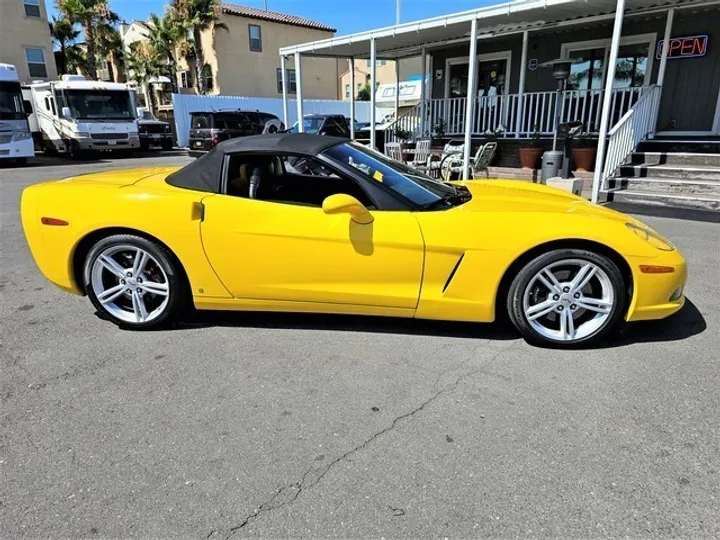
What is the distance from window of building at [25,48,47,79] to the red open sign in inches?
1112

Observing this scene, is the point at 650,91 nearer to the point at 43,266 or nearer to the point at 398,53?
the point at 398,53

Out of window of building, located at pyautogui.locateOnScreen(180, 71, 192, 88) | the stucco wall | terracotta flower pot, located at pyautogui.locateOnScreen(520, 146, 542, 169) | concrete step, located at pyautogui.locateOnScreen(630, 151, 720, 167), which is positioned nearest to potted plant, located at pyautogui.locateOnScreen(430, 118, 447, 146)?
terracotta flower pot, located at pyautogui.locateOnScreen(520, 146, 542, 169)

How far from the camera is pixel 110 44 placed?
34.7 metres

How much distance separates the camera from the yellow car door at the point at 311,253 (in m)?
2.99

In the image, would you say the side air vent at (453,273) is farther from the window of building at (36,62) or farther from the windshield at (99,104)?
the window of building at (36,62)

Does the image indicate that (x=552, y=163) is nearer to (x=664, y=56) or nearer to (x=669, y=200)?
(x=669, y=200)

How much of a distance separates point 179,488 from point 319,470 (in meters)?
0.57

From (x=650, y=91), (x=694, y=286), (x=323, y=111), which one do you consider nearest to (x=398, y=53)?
(x=650, y=91)

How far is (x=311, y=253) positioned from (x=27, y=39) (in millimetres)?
29681

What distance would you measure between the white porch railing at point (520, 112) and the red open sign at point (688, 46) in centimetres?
95

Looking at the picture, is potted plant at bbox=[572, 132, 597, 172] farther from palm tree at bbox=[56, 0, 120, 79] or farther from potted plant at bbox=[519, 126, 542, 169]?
palm tree at bbox=[56, 0, 120, 79]

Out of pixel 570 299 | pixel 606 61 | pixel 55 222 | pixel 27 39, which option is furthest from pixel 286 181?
pixel 27 39

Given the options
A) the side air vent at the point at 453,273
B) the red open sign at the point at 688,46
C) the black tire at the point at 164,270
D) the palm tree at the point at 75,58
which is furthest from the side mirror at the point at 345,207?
the palm tree at the point at 75,58

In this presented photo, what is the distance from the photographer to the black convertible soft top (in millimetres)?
3303
